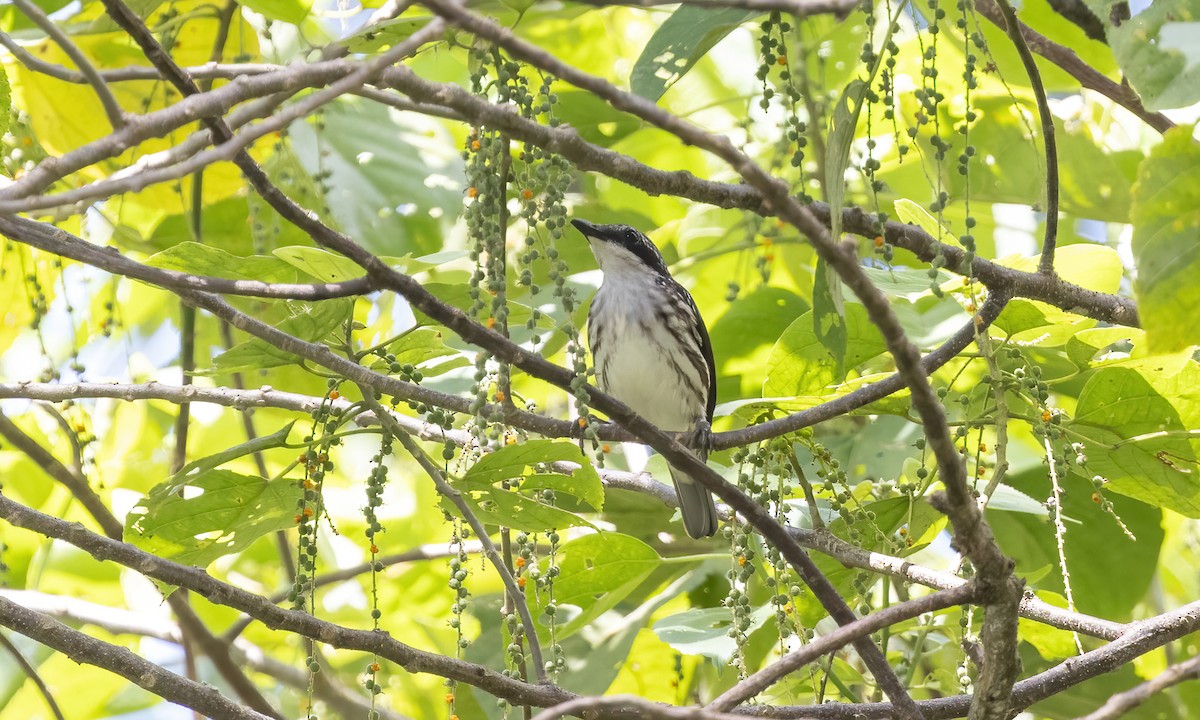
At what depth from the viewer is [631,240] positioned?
16.5 feet

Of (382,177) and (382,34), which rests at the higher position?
(382,177)

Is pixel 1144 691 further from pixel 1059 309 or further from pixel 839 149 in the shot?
pixel 1059 309

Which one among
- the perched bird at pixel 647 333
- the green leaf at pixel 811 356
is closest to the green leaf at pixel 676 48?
the green leaf at pixel 811 356

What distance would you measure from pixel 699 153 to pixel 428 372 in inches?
92.9

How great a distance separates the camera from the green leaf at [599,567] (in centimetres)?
328

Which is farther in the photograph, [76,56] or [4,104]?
[4,104]

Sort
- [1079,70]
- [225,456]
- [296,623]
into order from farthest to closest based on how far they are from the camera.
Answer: [1079,70] → [225,456] → [296,623]

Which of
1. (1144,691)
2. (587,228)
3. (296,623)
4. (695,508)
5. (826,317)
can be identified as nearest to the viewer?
(1144,691)

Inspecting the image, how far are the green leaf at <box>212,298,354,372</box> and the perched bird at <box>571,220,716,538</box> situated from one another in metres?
2.23

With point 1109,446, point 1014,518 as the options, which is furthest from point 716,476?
point 1014,518

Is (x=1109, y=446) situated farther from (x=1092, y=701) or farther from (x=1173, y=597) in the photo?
(x=1173, y=597)

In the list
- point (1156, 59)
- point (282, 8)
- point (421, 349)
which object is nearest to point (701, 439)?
point (421, 349)

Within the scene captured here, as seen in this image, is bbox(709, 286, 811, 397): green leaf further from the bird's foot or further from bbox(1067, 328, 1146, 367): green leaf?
bbox(1067, 328, 1146, 367): green leaf

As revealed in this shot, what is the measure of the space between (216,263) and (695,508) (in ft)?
6.44
